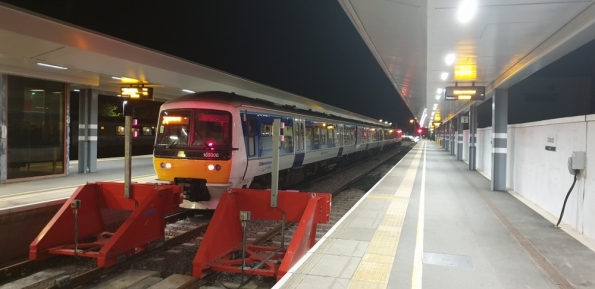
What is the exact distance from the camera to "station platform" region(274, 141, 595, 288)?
16.0ft

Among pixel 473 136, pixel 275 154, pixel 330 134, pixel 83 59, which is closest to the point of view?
pixel 275 154

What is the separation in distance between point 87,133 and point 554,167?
15.0 meters

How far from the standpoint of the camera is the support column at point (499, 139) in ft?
40.7

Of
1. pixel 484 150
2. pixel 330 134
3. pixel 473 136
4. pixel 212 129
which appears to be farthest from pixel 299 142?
pixel 473 136

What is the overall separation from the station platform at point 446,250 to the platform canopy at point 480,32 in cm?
331

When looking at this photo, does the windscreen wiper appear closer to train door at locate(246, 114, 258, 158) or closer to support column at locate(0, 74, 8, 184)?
train door at locate(246, 114, 258, 158)

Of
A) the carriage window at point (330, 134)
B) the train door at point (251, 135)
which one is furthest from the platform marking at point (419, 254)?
the carriage window at point (330, 134)

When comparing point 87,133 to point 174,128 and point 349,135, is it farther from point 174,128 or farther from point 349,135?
point 349,135

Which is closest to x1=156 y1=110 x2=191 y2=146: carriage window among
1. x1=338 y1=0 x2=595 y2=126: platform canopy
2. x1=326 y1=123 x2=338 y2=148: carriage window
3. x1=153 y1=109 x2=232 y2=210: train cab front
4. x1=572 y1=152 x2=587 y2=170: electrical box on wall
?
x1=153 y1=109 x2=232 y2=210: train cab front

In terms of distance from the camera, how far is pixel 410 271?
514 cm

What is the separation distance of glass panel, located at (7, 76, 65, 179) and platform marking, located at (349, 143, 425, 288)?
11.0 m

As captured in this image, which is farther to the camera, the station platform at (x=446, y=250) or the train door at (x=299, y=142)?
the train door at (x=299, y=142)

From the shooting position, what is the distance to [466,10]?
6.16m

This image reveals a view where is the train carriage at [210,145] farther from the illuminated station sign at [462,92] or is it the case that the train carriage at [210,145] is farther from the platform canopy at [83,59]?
the illuminated station sign at [462,92]
